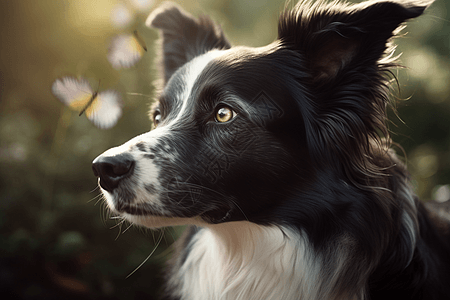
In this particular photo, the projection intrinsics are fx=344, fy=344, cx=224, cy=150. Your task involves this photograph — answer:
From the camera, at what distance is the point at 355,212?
6.35ft

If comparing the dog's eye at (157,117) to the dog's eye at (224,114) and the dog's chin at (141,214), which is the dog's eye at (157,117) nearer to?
the dog's eye at (224,114)

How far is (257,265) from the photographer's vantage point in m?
2.08

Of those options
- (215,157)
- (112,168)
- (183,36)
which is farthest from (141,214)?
(183,36)

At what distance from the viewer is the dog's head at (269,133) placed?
181 centimetres

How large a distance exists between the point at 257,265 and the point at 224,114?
927mm

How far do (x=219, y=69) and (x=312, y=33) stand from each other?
58 centimetres

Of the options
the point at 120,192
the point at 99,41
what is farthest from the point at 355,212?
the point at 99,41

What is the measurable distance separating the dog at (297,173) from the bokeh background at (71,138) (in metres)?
0.93

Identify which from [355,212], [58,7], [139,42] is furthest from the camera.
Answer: [58,7]

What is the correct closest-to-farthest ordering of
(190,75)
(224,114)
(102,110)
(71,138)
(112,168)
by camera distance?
(112,168), (224,114), (190,75), (102,110), (71,138)

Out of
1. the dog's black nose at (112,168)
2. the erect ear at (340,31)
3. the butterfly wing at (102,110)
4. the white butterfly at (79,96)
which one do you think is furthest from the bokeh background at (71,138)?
the dog's black nose at (112,168)

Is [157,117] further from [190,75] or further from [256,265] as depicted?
[256,265]

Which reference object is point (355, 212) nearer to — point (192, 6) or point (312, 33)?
point (312, 33)

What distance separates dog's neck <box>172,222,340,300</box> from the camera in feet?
6.48
